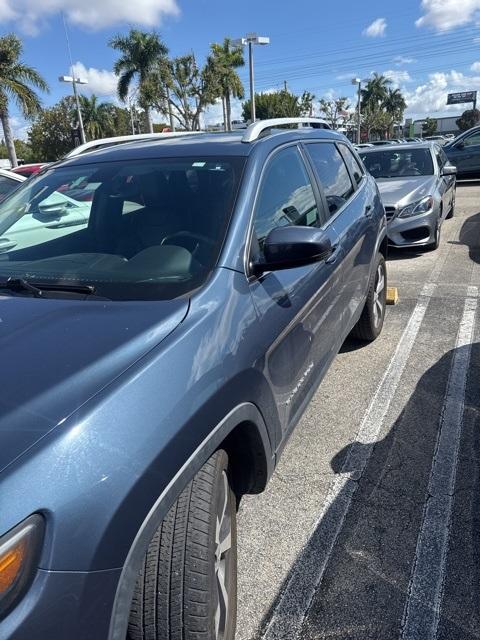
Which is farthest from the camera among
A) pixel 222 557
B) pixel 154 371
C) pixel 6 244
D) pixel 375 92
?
pixel 375 92

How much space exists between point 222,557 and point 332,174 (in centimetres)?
271

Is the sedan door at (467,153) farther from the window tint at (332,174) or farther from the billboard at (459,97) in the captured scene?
the billboard at (459,97)

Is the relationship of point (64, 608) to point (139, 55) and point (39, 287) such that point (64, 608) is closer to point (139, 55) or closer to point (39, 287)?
point (39, 287)

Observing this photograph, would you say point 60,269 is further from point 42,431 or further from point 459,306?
point 459,306

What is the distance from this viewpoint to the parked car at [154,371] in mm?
1206

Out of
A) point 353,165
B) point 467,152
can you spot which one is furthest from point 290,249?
point 467,152

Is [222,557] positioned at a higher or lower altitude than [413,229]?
higher

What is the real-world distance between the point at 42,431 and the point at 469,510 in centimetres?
221

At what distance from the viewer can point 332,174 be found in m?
3.67

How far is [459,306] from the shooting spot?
18.4ft

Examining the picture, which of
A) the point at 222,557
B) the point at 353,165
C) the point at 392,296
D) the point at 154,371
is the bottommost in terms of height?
the point at 392,296

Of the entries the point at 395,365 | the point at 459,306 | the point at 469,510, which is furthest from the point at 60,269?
the point at 459,306

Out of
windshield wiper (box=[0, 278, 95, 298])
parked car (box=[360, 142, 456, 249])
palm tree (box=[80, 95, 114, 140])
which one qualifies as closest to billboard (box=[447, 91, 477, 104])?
palm tree (box=[80, 95, 114, 140])

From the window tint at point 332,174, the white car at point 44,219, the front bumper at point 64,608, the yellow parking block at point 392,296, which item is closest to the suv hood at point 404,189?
the yellow parking block at point 392,296
